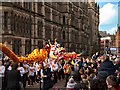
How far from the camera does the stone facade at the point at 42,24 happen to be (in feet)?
137

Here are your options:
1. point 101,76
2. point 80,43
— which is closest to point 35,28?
point 80,43

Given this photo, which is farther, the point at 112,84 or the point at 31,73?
the point at 31,73

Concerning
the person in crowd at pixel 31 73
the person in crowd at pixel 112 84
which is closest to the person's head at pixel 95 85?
the person in crowd at pixel 112 84

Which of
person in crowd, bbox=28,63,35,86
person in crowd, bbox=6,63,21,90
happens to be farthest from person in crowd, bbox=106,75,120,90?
person in crowd, bbox=28,63,35,86

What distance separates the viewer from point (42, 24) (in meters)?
56.4

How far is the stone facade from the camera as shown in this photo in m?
41.8

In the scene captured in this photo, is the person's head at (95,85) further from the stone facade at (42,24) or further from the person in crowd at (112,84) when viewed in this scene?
the stone facade at (42,24)

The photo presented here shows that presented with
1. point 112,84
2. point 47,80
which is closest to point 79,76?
point 112,84

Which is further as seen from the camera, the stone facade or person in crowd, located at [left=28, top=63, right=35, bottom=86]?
the stone facade

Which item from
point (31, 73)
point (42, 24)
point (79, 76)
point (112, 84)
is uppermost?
point (42, 24)

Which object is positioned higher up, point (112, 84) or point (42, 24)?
point (42, 24)

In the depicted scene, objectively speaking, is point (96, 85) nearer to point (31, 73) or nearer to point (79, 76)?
point (79, 76)

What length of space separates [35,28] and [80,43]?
117 ft

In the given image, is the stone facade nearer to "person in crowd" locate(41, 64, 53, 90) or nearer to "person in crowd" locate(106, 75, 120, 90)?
"person in crowd" locate(41, 64, 53, 90)
